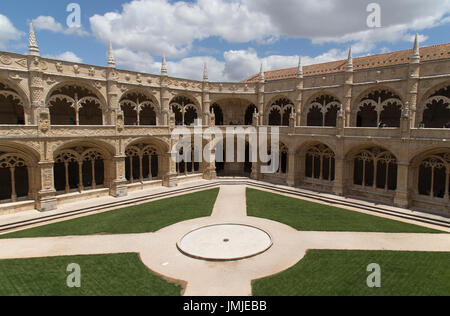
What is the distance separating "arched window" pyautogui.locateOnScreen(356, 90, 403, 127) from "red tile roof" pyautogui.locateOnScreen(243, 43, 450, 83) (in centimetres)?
271

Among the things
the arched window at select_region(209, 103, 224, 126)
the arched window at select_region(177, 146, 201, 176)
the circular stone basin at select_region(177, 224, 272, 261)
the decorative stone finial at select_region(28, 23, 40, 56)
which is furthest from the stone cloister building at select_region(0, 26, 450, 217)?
the circular stone basin at select_region(177, 224, 272, 261)

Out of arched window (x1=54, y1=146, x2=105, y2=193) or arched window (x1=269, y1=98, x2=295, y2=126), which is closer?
arched window (x1=54, y1=146, x2=105, y2=193)

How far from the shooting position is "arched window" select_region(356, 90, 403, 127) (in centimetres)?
2383

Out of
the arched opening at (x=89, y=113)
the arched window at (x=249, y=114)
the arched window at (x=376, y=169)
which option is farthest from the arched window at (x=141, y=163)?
the arched window at (x=376, y=169)

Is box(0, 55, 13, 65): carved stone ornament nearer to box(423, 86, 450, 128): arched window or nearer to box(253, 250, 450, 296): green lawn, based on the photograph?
box(253, 250, 450, 296): green lawn

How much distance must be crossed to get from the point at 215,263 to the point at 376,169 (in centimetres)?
1751

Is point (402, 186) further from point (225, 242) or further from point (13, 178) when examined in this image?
point (13, 178)

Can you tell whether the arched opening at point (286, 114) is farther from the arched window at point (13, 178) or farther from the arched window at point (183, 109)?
the arched window at point (13, 178)

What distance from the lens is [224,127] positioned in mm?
31656

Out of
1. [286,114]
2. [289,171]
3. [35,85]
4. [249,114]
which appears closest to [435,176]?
[289,171]

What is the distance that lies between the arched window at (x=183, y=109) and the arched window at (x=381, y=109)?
17.2 metres

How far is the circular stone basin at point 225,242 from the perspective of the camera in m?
13.8

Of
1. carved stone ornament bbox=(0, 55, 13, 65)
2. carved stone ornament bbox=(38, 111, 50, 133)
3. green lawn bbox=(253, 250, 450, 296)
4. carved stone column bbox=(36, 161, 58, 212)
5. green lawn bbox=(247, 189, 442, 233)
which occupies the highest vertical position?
carved stone ornament bbox=(0, 55, 13, 65)

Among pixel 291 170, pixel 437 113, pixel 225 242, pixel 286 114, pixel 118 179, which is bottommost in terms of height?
pixel 225 242
